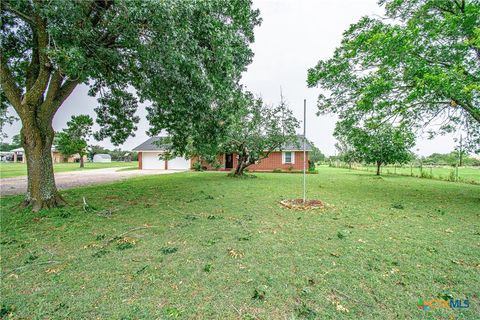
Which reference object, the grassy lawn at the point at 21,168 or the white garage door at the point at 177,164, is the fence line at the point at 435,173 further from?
the grassy lawn at the point at 21,168

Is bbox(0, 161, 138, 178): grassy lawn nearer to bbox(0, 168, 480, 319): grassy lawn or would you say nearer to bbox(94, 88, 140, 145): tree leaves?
bbox(94, 88, 140, 145): tree leaves

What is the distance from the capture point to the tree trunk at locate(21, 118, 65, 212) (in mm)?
5934

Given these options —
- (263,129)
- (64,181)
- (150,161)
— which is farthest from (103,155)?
(263,129)

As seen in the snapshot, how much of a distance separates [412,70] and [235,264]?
6996 millimetres

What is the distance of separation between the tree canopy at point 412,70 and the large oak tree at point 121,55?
12.7 feet

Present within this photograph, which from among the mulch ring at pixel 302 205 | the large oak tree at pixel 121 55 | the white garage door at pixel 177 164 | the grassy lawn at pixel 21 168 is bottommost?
the mulch ring at pixel 302 205

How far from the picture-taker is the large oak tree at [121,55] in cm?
420

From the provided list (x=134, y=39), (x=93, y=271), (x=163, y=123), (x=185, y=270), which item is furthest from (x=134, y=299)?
(x=163, y=123)

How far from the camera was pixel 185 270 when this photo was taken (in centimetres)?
305

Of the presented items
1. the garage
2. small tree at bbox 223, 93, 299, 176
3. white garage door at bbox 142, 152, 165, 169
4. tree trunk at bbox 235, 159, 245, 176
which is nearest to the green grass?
small tree at bbox 223, 93, 299, 176

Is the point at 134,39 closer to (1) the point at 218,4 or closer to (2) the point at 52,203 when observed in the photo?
→ (1) the point at 218,4

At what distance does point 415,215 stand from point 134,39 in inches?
312

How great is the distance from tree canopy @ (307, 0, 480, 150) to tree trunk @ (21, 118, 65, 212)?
29.8 feet

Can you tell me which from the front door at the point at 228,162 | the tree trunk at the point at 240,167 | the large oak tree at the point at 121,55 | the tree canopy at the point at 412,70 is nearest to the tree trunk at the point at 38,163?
the large oak tree at the point at 121,55
